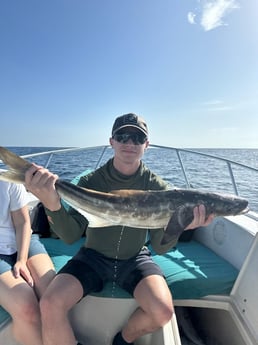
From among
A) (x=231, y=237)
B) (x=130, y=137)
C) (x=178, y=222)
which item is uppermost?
(x=130, y=137)

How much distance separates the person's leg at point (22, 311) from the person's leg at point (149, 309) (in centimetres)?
70

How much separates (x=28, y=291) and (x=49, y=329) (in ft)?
1.11

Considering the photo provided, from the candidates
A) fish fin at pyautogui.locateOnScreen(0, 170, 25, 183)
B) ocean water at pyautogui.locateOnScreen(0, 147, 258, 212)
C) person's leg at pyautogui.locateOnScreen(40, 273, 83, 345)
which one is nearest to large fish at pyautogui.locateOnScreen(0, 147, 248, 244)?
fish fin at pyautogui.locateOnScreen(0, 170, 25, 183)

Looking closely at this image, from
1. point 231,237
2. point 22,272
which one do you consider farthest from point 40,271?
point 231,237

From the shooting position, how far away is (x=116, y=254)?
2.55 meters

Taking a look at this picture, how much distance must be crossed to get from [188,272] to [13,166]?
200 centimetres

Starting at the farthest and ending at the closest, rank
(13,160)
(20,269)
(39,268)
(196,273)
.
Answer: (196,273)
(39,268)
(20,269)
(13,160)

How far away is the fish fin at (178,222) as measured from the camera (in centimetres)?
210

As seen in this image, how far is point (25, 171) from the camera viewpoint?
2.03m

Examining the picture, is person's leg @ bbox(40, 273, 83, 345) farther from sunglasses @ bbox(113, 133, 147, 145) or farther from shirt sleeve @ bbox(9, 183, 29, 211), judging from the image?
sunglasses @ bbox(113, 133, 147, 145)

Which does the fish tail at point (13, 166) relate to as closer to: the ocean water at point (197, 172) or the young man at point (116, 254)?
the young man at point (116, 254)

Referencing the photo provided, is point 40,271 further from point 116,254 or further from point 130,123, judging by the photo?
point 130,123

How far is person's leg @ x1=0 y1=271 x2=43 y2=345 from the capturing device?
2.11 m

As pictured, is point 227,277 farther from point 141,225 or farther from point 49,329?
point 49,329
